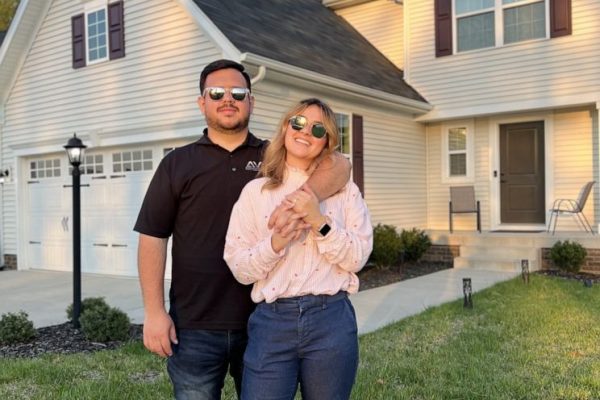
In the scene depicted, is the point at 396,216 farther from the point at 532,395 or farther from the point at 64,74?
the point at 532,395

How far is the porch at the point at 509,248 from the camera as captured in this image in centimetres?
892

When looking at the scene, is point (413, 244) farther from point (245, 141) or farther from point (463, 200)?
point (245, 141)

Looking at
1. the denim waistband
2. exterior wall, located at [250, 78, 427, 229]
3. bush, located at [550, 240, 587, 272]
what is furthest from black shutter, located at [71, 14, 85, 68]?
the denim waistband

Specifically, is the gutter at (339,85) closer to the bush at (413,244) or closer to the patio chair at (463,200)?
the patio chair at (463,200)

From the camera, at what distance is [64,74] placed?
988 centimetres

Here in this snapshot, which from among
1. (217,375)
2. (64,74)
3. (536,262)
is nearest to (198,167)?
(217,375)

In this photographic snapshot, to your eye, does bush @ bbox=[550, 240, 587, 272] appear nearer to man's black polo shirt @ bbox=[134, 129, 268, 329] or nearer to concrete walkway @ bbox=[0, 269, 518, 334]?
concrete walkway @ bbox=[0, 269, 518, 334]

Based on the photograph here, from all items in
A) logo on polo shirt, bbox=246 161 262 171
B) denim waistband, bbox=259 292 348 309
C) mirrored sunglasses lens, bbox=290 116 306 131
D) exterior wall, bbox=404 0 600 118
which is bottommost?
denim waistband, bbox=259 292 348 309

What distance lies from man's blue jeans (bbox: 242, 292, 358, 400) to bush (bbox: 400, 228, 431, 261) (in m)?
7.62

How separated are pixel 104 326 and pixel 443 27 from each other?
28.1 feet

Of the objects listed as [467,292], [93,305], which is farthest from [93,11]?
[467,292]

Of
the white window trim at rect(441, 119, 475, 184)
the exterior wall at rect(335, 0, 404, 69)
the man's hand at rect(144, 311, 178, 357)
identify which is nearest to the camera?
the man's hand at rect(144, 311, 178, 357)

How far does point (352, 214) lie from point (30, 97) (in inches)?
392

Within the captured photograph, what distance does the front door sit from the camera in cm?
1067
